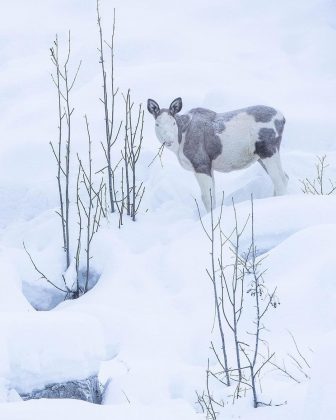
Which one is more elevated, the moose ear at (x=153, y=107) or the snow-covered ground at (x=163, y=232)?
the moose ear at (x=153, y=107)

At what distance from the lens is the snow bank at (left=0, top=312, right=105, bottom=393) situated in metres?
3.21

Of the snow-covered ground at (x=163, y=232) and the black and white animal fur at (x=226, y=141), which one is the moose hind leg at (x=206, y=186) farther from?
the snow-covered ground at (x=163, y=232)

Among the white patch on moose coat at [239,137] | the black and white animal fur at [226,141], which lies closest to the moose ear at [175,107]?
the black and white animal fur at [226,141]

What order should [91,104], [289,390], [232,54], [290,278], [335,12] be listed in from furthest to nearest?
[335,12], [232,54], [91,104], [290,278], [289,390]

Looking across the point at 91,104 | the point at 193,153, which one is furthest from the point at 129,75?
the point at 193,153

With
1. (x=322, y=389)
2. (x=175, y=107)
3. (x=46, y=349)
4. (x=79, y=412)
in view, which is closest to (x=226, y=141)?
(x=175, y=107)

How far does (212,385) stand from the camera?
12.2ft

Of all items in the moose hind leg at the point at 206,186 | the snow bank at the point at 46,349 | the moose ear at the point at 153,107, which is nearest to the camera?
the snow bank at the point at 46,349

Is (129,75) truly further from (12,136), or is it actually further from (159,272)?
(159,272)

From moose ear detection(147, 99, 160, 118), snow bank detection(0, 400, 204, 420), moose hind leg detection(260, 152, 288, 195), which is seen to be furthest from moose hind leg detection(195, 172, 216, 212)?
snow bank detection(0, 400, 204, 420)

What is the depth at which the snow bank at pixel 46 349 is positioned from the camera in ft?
10.5

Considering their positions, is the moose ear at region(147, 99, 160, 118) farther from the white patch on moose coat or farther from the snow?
the snow

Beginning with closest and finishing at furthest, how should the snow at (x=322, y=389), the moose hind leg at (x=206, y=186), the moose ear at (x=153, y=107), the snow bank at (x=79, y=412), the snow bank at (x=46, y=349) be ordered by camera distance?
the snow at (x=322, y=389) < the snow bank at (x=79, y=412) < the snow bank at (x=46, y=349) < the moose ear at (x=153, y=107) < the moose hind leg at (x=206, y=186)

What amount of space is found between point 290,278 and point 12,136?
5.34 metres
